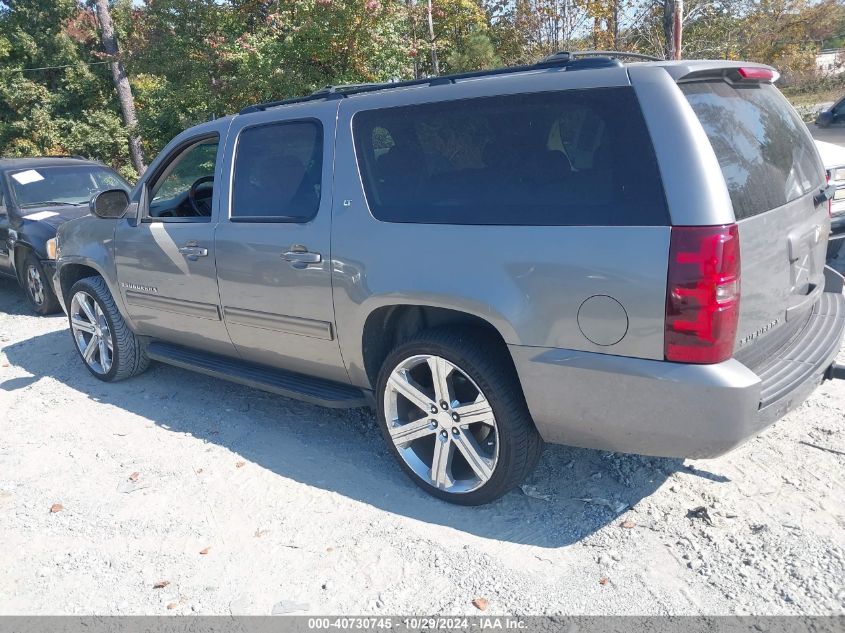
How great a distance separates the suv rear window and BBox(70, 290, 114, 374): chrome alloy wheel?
296 cm

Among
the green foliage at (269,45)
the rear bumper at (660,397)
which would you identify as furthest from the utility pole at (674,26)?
the rear bumper at (660,397)

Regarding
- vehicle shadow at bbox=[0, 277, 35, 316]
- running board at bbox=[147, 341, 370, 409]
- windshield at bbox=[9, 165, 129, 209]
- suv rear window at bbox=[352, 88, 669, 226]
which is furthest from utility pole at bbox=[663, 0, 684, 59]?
vehicle shadow at bbox=[0, 277, 35, 316]

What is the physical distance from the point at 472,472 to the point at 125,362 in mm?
3146

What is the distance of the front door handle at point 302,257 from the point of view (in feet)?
11.9

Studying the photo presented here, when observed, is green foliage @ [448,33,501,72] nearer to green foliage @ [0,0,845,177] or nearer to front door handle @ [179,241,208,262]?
green foliage @ [0,0,845,177]

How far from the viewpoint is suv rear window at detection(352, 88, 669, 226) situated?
8.80 ft

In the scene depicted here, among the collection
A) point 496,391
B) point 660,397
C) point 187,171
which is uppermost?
point 187,171

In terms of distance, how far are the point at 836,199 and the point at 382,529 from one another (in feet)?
18.0

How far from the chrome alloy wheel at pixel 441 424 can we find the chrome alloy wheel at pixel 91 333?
9.43ft

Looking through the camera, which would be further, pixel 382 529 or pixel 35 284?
pixel 35 284

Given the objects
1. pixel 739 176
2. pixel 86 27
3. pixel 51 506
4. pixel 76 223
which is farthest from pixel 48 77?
pixel 739 176

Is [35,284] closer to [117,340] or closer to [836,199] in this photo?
[117,340]

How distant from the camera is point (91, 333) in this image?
5.59 meters

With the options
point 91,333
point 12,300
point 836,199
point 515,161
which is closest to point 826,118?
point 836,199
